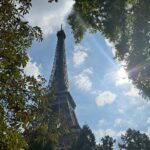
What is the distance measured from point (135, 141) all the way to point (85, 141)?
1083cm

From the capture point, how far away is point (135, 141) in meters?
60.2

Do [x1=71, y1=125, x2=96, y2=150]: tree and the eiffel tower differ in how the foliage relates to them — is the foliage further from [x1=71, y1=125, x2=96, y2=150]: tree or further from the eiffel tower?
the eiffel tower

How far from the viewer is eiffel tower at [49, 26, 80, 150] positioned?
77.7 m

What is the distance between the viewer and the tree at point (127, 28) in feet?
57.5

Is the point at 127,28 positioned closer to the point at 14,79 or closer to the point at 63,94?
the point at 14,79

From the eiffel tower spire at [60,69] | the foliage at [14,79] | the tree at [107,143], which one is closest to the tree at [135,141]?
the tree at [107,143]

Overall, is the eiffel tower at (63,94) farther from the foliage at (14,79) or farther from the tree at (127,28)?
the foliage at (14,79)

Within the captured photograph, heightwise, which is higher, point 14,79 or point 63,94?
point 63,94

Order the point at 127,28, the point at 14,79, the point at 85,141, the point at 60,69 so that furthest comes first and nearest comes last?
1. the point at 60,69
2. the point at 85,141
3. the point at 127,28
4. the point at 14,79

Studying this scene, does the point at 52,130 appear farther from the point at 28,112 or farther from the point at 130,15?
the point at 28,112

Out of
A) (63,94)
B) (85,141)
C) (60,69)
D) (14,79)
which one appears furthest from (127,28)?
(60,69)

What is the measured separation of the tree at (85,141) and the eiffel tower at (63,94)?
17955 millimetres

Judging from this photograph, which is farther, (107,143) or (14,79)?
(107,143)

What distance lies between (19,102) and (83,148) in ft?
156
